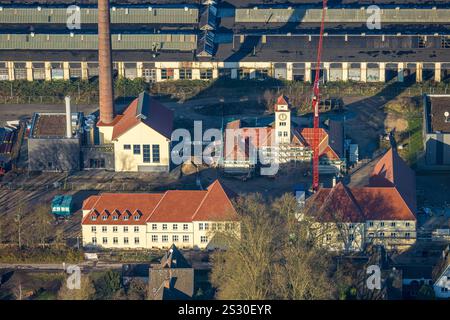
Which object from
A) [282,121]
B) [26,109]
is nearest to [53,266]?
[282,121]

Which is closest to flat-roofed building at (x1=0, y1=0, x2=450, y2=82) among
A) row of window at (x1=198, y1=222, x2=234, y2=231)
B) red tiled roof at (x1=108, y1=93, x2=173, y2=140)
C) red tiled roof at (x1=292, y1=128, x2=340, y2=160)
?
red tiled roof at (x1=108, y1=93, x2=173, y2=140)

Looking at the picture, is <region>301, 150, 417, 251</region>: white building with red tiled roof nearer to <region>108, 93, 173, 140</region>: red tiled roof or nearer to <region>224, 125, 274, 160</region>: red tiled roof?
<region>224, 125, 274, 160</region>: red tiled roof

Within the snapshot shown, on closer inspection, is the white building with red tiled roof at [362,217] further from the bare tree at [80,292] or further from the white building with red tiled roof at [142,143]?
the white building with red tiled roof at [142,143]

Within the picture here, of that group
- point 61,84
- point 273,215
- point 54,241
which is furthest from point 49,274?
point 61,84

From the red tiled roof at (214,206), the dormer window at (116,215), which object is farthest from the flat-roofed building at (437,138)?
the dormer window at (116,215)
